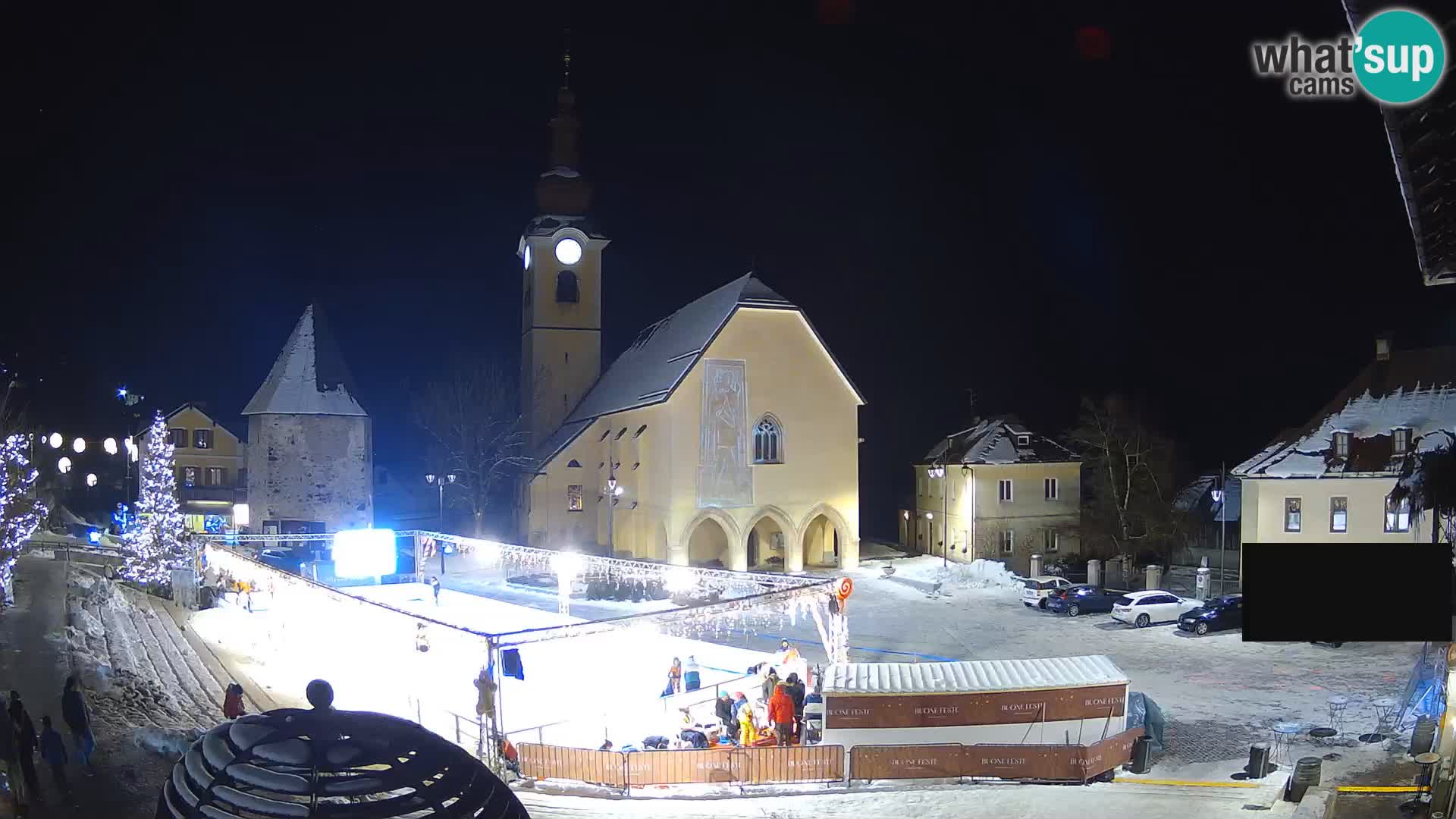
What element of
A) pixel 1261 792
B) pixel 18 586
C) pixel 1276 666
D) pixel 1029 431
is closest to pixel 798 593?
pixel 1261 792

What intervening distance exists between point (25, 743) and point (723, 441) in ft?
86.8

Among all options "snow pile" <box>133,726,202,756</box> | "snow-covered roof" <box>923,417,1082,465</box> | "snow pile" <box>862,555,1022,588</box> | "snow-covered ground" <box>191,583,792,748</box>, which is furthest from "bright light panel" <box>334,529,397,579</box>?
"snow-covered roof" <box>923,417,1082,465</box>

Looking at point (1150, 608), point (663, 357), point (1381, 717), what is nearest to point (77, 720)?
point (1381, 717)

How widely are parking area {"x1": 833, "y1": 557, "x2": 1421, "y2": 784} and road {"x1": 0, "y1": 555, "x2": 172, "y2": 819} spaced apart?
1283 centimetres

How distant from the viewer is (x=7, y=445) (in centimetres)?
2312

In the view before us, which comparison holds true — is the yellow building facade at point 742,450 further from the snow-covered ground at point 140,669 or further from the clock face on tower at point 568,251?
the snow-covered ground at point 140,669

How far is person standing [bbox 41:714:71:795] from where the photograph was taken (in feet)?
32.4

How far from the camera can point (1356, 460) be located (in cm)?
2739

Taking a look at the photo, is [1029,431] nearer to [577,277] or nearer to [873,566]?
[873,566]

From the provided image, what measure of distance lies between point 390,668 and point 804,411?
20.6 meters

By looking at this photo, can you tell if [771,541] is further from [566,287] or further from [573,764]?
[573,764]

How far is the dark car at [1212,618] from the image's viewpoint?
77.8 ft

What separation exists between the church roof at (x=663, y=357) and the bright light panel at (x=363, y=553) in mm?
10391
